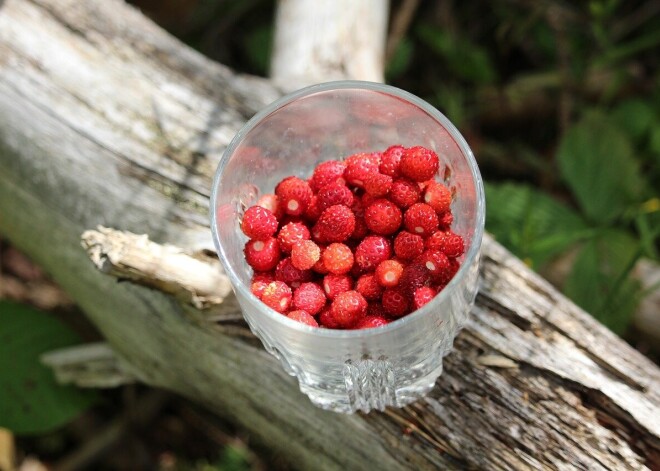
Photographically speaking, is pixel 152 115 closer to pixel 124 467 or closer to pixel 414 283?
pixel 414 283

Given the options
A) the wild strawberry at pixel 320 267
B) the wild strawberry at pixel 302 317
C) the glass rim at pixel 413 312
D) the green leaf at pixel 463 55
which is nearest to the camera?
the glass rim at pixel 413 312

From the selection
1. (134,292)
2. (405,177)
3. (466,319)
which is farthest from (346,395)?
(134,292)

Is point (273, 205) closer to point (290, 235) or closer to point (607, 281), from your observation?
point (290, 235)

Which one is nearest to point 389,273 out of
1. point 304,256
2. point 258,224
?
point 304,256

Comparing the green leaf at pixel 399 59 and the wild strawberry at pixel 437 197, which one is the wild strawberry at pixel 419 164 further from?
the green leaf at pixel 399 59

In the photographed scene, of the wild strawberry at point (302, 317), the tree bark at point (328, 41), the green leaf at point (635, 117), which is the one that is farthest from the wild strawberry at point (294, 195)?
the green leaf at point (635, 117)
